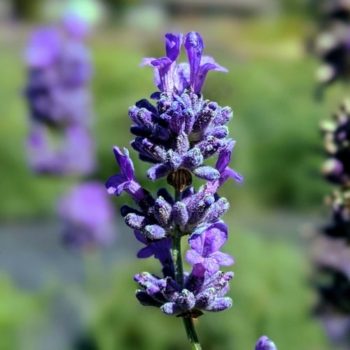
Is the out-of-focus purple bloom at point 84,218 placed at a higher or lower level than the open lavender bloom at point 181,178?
higher

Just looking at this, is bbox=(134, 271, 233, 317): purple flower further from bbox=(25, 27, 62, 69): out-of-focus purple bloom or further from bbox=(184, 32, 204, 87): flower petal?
bbox=(25, 27, 62, 69): out-of-focus purple bloom

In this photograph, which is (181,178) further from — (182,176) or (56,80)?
(56,80)

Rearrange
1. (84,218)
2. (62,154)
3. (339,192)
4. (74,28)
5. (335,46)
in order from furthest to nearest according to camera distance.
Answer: (84,218) < (62,154) < (74,28) < (335,46) < (339,192)

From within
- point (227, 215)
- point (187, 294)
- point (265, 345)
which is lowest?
point (265, 345)

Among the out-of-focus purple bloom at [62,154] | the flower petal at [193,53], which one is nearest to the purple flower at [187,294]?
the flower petal at [193,53]

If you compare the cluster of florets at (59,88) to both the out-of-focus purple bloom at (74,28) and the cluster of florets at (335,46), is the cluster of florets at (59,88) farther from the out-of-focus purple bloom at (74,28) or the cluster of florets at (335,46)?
the cluster of florets at (335,46)

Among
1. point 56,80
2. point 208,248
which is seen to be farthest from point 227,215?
point 208,248
